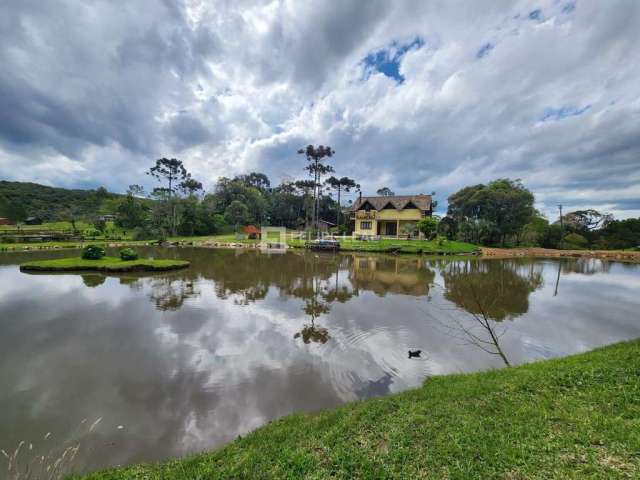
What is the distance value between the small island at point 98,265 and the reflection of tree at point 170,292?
3.07 meters

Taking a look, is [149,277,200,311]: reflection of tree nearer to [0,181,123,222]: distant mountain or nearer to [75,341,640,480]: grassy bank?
[75,341,640,480]: grassy bank

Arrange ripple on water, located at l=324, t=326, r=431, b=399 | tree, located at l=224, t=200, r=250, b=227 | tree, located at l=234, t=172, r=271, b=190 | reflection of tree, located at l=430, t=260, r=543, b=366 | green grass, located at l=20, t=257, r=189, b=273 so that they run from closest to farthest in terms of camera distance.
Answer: ripple on water, located at l=324, t=326, r=431, b=399 < reflection of tree, located at l=430, t=260, r=543, b=366 < green grass, located at l=20, t=257, r=189, b=273 < tree, located at l=224, t=200, r=250, b=227 < tree, located at l=234, t=172, r=271, b=190

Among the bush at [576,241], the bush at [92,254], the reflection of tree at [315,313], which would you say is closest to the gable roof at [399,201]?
the bush at [576,241]

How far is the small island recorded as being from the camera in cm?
1580

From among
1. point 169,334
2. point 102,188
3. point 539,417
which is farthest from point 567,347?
point 102,188

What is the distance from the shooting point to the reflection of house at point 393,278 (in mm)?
12954

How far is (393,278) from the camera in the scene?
622 inches

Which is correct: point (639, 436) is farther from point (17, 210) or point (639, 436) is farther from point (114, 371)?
point (17, 210)

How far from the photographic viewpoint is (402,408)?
376cm

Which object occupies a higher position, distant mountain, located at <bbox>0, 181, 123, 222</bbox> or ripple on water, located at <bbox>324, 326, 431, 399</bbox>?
distant mountain, located at <bbox>0, 181, 123, 222</bbox>

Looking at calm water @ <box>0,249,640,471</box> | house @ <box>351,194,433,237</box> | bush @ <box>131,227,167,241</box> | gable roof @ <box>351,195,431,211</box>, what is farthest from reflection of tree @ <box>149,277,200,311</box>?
bush @ <box>131,227,167,241</box>

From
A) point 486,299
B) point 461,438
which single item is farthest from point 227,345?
point 486,299

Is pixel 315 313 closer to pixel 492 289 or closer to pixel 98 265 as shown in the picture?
pixel 492 289

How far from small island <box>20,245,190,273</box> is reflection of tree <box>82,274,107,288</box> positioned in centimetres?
117
